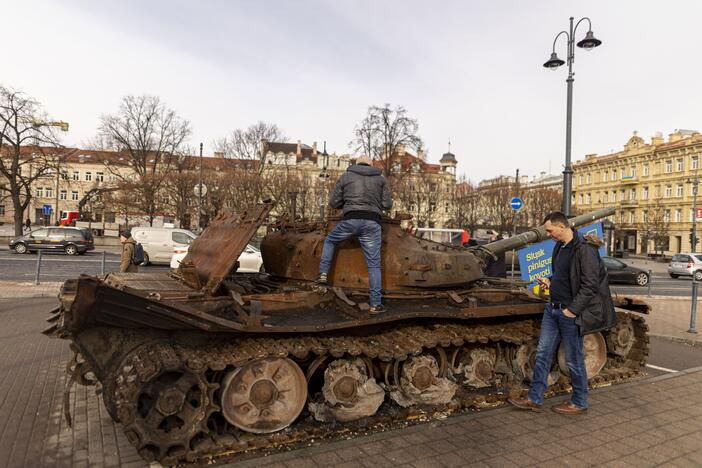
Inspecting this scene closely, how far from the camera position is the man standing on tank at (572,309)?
543 centimetres

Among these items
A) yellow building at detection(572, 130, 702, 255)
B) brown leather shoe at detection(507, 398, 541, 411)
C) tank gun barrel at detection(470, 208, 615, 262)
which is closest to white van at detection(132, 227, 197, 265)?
tank gun barrel at detection(470, 208, 615, 262)

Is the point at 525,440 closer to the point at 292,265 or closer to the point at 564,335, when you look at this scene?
the point at 564,335

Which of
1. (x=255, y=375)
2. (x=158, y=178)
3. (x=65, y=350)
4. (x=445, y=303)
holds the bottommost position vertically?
(x=65, y=350)

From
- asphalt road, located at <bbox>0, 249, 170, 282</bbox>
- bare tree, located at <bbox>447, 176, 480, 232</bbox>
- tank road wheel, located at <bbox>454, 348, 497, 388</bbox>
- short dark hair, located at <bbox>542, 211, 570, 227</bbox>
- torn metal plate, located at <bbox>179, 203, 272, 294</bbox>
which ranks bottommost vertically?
asphalt road, located at <bbox>0, 249, 170, 282</bbox>

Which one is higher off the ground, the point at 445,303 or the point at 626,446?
the point at 445,303

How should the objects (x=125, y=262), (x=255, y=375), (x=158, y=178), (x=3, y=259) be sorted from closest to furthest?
(x=255, y=375) < (x=125, y=262) < (x=3, y=259) < (x=158, y=178)

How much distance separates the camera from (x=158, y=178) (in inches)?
1549

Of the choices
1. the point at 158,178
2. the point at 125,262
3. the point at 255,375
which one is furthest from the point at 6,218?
the point at 255,375

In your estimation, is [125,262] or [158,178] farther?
[158,178]

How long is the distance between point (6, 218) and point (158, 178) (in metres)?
59.5

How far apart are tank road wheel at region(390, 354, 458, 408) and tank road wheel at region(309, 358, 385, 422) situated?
334 millimetres

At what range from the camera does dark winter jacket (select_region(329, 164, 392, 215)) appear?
5508mm

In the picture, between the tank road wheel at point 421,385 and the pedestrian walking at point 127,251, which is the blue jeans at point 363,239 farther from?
the pedestrian walking at point 127,251

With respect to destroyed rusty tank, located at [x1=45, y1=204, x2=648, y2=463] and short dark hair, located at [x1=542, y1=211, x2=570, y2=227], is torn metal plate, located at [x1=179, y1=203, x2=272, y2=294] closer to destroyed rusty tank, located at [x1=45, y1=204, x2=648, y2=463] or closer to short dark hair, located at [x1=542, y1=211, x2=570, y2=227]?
destroyed rusty tank, located at [x1=45, y1=204, x2=648, y2=463]
